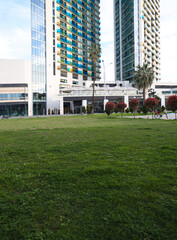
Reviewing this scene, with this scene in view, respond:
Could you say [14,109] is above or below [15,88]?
below

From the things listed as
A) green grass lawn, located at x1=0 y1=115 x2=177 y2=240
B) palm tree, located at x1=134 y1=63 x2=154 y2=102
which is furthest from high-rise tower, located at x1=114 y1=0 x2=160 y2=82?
green grass lawn, located at x1=0 y1=115 x2=177 y2=240

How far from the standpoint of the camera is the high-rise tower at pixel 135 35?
8450 cm

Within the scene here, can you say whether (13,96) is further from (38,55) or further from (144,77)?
(144,77)

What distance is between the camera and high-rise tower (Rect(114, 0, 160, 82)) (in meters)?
84.5

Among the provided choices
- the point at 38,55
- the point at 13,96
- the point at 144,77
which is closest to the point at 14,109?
the point at 13,96

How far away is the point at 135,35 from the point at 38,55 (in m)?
48.5

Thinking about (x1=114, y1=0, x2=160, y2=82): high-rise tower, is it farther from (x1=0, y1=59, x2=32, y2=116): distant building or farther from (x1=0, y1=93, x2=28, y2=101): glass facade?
(x1=0, y1=93, x2=28, y2=101): glass facade

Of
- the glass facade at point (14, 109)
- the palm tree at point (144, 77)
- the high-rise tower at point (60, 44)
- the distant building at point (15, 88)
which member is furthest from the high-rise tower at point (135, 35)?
the glass facade at point (14, 109)

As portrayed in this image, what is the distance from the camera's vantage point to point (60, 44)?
72.3 metres

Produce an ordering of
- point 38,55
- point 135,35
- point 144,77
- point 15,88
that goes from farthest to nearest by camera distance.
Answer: point 135,35 < point 38,55 < point 15,88 < point 144,77

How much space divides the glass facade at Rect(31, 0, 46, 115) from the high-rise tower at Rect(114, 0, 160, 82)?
43.5 metres

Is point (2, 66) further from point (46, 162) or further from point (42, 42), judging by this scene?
point (46, 162)

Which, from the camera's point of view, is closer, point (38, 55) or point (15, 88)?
point (15, 88)

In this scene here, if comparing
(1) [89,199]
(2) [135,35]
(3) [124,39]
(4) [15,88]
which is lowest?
(1) [89,199]
